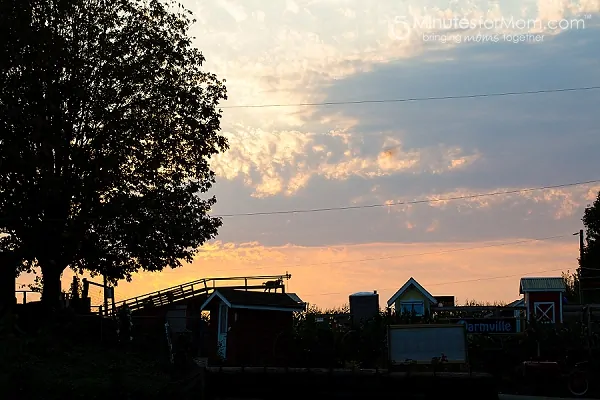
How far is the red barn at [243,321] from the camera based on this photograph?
51.8 m

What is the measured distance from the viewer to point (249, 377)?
34.3 meters

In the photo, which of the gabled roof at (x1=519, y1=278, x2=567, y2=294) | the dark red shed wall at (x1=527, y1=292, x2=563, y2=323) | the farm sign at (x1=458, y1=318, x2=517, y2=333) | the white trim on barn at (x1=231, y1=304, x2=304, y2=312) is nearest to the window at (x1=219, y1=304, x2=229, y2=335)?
the white trim on barn at (x1=231, y1=304, x2=304, y2=312)

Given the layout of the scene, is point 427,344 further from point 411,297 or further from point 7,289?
point 411,297

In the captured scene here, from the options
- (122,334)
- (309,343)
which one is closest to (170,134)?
(122,334)

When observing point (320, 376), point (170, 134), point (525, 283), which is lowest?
point (320, 376)

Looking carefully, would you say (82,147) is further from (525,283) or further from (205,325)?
(525,283)

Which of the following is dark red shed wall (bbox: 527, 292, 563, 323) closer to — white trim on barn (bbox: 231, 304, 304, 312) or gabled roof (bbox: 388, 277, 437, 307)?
white trim on barn (bbox: 231, 304, 304, 312)

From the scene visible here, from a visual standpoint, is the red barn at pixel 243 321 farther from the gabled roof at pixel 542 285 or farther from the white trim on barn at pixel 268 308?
the gabled roof at pixel 542 285

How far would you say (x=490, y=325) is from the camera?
41.4m

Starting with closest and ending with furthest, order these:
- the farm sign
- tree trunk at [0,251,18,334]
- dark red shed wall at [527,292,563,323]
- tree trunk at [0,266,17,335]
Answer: the farm sign
dark red shed wall at [527,292,563,323]
tree trunk at [0,266,17,335]
tree trunk at [0,251,18,334]

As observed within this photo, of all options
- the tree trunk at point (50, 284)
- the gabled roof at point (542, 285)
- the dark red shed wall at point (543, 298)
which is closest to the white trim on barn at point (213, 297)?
the tree trunk at point (50, 284)

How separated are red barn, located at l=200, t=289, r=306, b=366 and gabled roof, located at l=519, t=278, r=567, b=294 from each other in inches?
515

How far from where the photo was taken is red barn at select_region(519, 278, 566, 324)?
47906 millimetres

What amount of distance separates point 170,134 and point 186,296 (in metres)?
11.9
